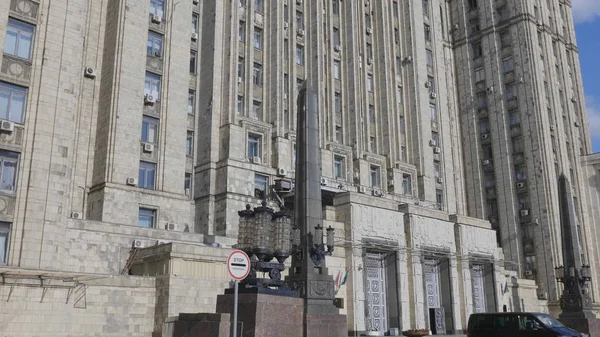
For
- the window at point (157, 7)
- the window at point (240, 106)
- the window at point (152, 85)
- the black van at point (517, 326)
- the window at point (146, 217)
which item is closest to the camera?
the black van at point (517, 326)

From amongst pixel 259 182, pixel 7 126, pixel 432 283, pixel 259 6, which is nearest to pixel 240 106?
pixel 259 182

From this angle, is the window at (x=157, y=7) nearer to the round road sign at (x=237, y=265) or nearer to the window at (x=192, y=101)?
the window at (x=192, y=101)

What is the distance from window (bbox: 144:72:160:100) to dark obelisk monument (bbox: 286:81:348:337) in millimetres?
15541

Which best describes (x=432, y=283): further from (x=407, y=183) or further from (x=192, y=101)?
(x=192, y=101)

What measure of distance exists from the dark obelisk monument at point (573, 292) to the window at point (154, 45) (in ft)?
80.4

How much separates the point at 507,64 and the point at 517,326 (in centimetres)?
4330

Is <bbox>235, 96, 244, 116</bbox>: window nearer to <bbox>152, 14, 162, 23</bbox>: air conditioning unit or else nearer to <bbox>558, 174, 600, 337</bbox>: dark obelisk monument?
<bbox>152, 14, 162, 23</bbox>: air conditioning unit

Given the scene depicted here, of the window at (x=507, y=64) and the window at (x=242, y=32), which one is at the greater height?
the window at (x=507, y=64)

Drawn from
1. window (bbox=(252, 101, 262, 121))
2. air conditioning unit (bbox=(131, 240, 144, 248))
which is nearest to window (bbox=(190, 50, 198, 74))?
window (bbox=(252, 101, 262, 121))

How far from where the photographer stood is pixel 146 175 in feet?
103

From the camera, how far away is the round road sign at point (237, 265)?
11.4 metres

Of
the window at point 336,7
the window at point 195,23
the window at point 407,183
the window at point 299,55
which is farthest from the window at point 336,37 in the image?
the window at point 195,23

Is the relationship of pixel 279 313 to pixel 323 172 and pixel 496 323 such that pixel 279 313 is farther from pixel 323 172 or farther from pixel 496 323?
pixel 323 172

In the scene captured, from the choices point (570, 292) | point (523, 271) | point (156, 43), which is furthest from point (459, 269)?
point (156, 43)
